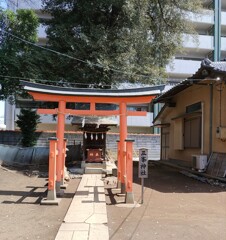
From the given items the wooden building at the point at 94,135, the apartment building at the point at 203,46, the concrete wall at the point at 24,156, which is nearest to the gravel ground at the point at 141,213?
the wooden building at the point at 94,135

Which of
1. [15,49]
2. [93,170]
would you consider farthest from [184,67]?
[93,170]

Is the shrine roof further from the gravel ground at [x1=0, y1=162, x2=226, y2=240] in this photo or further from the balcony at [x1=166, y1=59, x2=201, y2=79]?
the balcony at [x1=166, y1=59, x2=201, y2=79]

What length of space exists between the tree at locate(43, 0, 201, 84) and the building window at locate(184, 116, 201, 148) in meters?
3.11

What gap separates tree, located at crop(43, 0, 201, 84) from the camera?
1773 cm

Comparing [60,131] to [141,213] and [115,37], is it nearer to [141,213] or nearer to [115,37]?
[141,213]

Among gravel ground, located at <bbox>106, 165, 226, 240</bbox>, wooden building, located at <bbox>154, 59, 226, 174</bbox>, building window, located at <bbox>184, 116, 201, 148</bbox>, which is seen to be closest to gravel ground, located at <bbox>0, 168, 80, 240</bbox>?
gravel ground, located at <bbox>106, 165, 226, 240</bbox>

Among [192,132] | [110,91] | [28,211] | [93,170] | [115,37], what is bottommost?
[28,211]

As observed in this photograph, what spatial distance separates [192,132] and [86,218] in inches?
444

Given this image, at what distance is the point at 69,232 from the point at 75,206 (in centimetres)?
232

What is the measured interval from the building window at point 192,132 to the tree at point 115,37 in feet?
10.2

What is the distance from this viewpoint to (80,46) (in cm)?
1777


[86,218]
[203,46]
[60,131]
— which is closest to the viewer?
[86,218]

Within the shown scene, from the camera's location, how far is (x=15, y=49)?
1811 centimetres

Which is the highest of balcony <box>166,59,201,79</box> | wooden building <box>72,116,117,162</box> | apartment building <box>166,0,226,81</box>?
apartment building <box>166,0,226,81</box>
